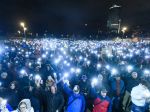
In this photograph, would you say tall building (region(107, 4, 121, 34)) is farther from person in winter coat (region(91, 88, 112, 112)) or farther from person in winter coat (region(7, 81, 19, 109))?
person in winter coat (region(91, 88, 112, 112))

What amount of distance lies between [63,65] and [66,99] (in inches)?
326

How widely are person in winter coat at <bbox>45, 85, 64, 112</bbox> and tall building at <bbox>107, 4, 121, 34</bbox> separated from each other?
11004 centimetres

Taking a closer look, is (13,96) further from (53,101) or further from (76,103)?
(76,103)

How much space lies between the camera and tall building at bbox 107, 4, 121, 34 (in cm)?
12859

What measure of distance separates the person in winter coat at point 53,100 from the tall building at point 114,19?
11004 cm

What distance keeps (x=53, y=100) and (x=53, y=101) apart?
28 millimetres

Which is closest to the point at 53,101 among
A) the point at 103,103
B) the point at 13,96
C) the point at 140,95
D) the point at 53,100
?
the point at 53,100

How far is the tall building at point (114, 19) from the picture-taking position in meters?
129

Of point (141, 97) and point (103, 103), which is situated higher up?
point (141, 97)

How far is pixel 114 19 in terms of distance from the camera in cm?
→ 15162

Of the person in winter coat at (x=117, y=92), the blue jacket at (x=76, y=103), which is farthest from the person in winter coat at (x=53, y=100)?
the person in winter coat at (x=117, y=92)

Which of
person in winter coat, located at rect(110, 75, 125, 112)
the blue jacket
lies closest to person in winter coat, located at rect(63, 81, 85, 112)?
the blue jacket

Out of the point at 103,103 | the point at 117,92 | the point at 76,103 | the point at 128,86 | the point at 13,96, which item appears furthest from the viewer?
the point at 128,86

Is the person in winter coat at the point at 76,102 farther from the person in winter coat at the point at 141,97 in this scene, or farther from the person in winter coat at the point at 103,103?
the person in winter coat at the point at 141,97
